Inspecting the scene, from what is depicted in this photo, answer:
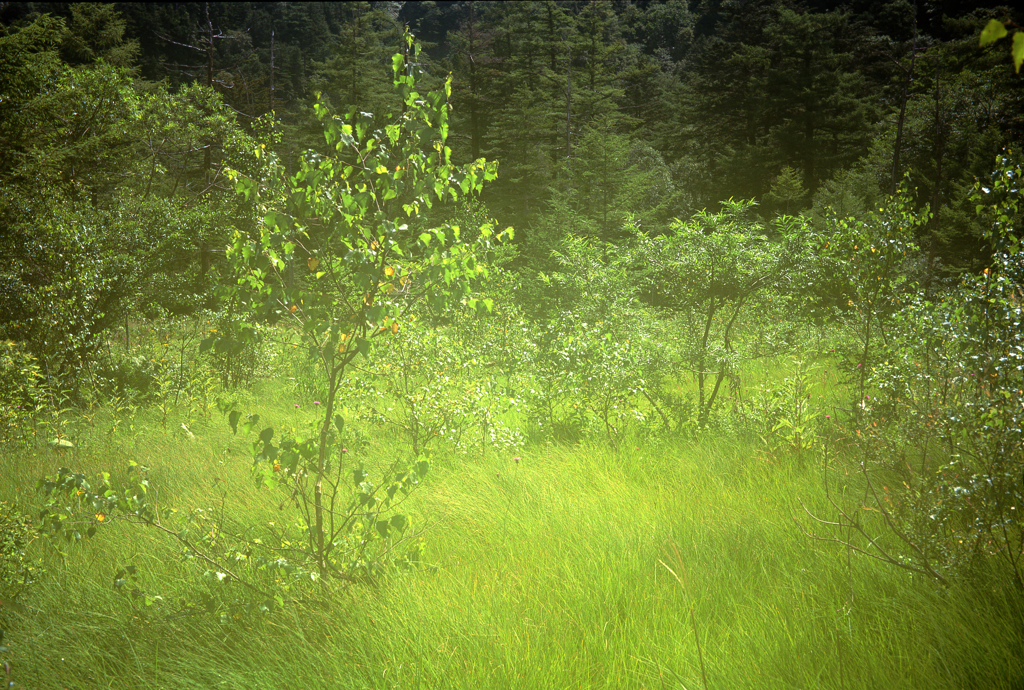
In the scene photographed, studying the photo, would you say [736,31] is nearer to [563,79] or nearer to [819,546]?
[563,79]

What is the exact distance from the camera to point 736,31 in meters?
33.8

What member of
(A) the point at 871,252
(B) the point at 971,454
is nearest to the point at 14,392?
(B) the point at 971,454

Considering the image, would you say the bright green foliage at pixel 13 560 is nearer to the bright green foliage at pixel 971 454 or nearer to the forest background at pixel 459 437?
the forest background at pixel 459 437

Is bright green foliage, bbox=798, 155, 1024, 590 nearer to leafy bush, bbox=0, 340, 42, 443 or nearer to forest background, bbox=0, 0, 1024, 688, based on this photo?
forest background, bbox=0, 0, 1024, 688

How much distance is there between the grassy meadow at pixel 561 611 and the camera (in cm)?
229

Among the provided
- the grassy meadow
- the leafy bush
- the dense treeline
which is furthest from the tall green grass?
the dense treeline

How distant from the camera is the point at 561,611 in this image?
2.72 metres

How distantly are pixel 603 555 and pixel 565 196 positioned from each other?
19.6m

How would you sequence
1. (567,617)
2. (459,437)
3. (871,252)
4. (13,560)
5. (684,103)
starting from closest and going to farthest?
(567,617) < (13,560) < (459,437) < (871,252) < (684,103)

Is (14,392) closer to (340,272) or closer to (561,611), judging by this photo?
Result: (340,272)

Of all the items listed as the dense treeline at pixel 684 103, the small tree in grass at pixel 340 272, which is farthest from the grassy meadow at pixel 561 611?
the dense treeline at pixel 684 103

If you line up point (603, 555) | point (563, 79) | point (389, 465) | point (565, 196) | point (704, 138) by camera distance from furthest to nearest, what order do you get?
1. point (704, 138)
2. point (563, 79)
3. point (565, 196)
4. point (389, 465)
5. point (603, 555)

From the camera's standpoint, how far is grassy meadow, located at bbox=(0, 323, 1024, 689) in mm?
2295

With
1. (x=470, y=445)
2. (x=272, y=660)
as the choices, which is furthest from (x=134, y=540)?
(x=470, y=445)
